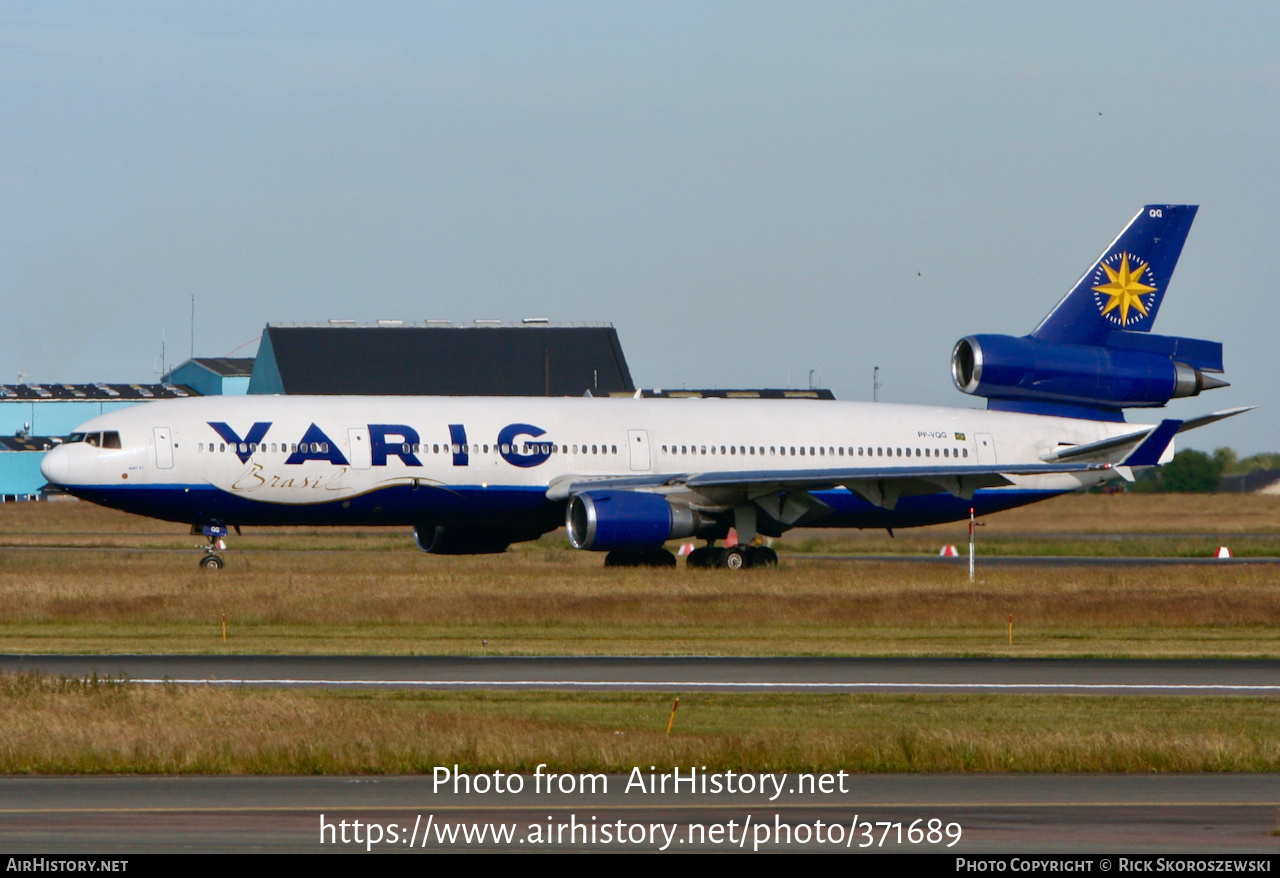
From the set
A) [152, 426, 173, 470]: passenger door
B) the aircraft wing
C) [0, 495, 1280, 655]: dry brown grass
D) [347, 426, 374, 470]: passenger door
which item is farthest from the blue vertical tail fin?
[152, 426, 173, 470]: passenger door

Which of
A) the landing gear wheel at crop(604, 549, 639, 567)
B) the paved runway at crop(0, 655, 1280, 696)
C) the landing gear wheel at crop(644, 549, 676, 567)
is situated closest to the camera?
the paved runway at crop(0, 655, 1280, 696)

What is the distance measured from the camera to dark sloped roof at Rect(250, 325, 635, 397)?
97.6 metres

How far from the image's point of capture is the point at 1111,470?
45.2 m

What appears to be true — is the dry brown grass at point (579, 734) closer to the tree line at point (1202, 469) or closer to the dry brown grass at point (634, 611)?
the dry brown grass at point (634, 611)

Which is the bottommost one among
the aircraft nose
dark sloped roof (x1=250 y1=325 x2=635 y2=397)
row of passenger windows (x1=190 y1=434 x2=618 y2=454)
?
the aircraft nose

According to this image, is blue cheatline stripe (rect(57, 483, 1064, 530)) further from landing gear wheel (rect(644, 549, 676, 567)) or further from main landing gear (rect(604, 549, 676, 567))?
landing gear wheel (rect(644, 549, 676, 567))

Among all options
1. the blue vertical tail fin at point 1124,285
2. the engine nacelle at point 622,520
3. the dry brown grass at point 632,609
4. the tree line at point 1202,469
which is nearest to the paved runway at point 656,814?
the dry brown grass at point 632,609

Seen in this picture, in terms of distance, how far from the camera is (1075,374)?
47.6 metres

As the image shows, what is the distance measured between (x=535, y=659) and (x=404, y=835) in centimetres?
1301

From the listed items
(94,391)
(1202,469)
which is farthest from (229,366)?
(1202,469)

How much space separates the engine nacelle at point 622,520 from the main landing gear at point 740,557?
1571mm

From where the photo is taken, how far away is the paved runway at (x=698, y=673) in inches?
844

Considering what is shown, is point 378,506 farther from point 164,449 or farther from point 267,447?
point 164,449

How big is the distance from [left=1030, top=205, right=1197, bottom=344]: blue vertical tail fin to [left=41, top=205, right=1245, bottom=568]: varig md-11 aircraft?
6 cm
